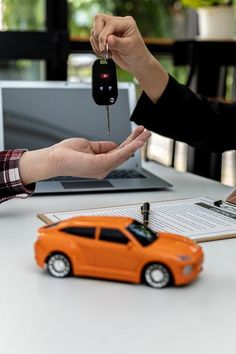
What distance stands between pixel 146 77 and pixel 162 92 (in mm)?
57

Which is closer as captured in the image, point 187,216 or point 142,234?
point 142,234

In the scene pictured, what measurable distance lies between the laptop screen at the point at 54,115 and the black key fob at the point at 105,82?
348 millimetres

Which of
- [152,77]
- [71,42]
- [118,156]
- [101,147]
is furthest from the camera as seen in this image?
[71,42]

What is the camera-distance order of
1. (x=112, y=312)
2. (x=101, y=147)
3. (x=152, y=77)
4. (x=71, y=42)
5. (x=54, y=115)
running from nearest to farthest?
(x=112, y=312)
(x=101, y=147)
(x=152, y=77)
(x=54, y=115)
(x=71, y=42)

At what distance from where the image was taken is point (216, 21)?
2.11 m

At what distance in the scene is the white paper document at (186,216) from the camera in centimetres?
89

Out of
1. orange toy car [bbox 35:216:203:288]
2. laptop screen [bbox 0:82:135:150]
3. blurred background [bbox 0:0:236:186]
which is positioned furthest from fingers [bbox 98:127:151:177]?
blurred background [bbox 0:0:236:186]

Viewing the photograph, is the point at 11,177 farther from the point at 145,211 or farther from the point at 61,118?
the point at 61,118

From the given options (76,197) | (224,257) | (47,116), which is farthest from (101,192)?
(224,257)

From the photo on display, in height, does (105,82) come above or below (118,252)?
above

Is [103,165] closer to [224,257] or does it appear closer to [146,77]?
[224,257]

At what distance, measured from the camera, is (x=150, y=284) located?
69cm

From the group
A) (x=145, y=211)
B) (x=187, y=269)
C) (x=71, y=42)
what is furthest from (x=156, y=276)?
(x=71, y=42)

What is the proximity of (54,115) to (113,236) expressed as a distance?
764mm
